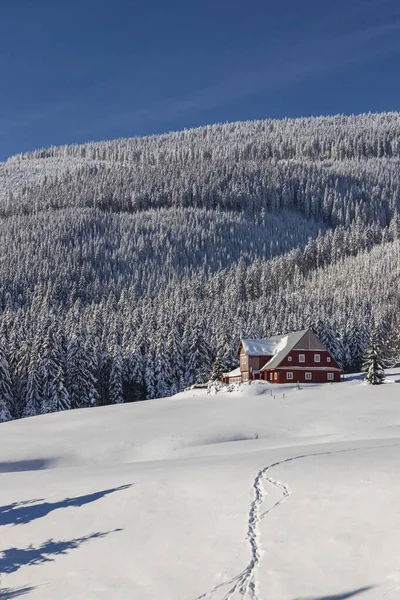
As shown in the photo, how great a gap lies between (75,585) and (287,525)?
17.9 ft

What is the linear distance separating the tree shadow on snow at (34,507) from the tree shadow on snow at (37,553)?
2.13 meters

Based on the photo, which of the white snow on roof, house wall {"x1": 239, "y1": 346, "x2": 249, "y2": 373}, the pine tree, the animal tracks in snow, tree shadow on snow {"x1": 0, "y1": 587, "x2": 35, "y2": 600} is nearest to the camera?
the animal tracks in snow

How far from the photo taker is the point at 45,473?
26.8 meters

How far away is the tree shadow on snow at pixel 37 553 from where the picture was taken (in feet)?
48.2

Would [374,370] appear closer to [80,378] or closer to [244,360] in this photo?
[244,360]

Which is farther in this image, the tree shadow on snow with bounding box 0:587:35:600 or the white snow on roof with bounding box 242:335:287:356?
the white snow on roof with bounding box 242:335:287:356

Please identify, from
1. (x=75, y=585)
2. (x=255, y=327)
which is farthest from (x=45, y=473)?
(x=255, y=327)

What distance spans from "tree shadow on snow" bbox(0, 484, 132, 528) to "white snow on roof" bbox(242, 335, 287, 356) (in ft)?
162

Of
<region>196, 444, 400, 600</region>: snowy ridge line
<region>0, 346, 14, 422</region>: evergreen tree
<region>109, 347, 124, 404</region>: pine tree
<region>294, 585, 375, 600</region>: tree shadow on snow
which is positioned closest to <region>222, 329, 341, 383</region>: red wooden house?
<region>109, 347, 124, 404</region>: pine tree


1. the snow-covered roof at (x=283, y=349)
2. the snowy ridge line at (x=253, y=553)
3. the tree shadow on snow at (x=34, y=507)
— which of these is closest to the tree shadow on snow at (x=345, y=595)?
the snowy ridge line at (x=253, y=553)

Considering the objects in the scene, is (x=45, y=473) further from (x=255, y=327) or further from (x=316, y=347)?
(x=255, y=327)

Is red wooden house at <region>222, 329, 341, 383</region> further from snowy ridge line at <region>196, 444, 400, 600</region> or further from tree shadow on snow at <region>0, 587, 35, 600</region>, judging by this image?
tree shadow on snow at <region>0, 587, 35, 600</region>

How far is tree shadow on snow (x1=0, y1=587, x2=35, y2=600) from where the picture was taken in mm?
12987

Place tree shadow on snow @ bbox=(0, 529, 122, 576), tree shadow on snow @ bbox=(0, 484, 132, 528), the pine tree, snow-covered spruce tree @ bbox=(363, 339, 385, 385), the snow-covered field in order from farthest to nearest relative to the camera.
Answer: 1. the pine tree
2. snow-covered spruce tree @ bbox=(363, 339, 385, 385)
3. tree shadow on snow @ bbox=(0, 484, 132, 528)
4. tree shadow on snow @ bbox=(0, 529, 122, 576)
5. the snow-covered field
